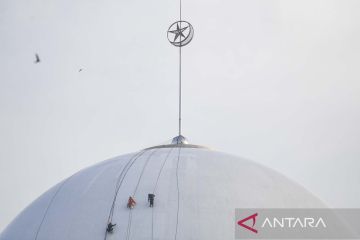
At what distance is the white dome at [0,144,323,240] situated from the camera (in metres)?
22.6

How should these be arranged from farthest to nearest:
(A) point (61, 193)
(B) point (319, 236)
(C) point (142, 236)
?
1. (A) point (61, 193)
2. (B) point (319, 236)
3. (C) point (142, 236)

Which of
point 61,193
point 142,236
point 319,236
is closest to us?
point 142,236

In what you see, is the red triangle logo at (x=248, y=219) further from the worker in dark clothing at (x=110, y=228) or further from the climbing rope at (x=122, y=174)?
the climbing rope at (x=122, y=174)

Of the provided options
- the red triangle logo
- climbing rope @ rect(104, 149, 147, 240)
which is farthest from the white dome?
the red triangle logo

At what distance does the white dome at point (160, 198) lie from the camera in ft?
74.2

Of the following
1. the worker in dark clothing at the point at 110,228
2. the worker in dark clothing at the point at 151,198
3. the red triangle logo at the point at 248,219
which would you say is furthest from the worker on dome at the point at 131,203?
the red triangle logo at the point at 248,219

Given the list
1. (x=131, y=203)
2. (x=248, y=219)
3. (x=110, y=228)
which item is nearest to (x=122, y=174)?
(x=131, y=203)

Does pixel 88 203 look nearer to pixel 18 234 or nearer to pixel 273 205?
pixel 18 234

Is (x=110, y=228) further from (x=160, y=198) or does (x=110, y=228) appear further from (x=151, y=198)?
(x=160, y=198)

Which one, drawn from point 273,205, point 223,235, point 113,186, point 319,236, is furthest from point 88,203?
point 319,236

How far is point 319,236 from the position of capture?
2367 cm

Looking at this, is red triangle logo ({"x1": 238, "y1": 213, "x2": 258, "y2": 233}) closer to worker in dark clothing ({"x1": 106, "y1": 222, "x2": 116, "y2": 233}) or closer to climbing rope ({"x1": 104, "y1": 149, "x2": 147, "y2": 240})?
worker in dark clothing ({"x1": 106, "y1": 222, "x2": 116, "y2": 233})

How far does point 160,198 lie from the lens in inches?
930

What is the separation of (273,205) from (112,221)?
640 cm
